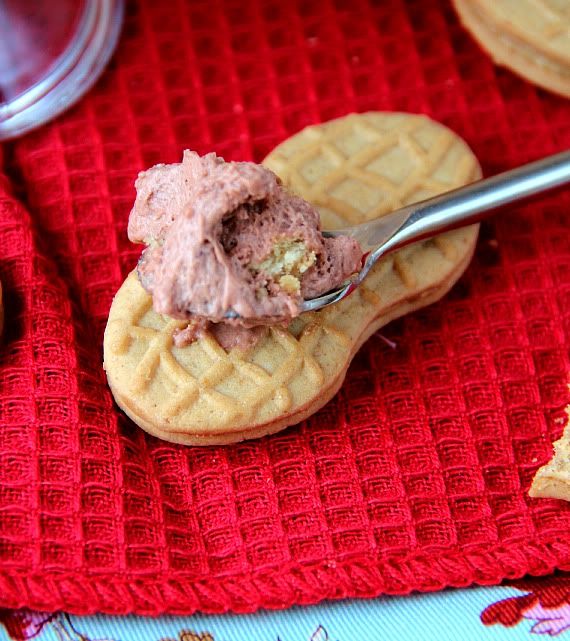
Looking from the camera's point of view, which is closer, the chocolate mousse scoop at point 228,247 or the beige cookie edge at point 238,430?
the chocolate mousse scoop at point 228,247

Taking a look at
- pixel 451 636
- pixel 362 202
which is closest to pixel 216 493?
pixel 451 636

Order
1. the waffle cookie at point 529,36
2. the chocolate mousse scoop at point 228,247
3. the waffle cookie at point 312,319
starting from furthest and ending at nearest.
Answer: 1. the waffle cookie at point 529,36
2. the waffle cookie at point 312,319
3. the chocolate mousse scoop at point 228,247

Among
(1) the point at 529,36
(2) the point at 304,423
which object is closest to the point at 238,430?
(2) the point at 304,423

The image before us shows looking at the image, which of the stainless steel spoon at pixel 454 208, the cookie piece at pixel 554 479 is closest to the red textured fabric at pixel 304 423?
the cookie piece at pixel 554 479

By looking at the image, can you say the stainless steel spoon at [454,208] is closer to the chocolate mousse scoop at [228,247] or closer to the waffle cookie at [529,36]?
the chocolate mousse scoop at [228,247]

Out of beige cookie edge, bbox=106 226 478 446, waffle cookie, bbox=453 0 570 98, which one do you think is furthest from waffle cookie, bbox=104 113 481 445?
waffle cookie, bbox=453 0 570 98

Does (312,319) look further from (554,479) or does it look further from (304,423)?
(554,479)
